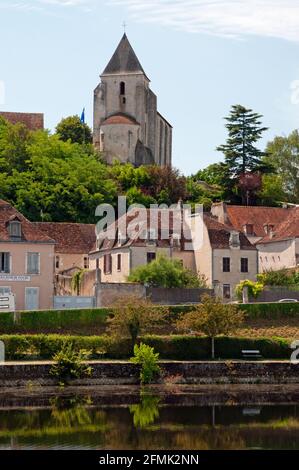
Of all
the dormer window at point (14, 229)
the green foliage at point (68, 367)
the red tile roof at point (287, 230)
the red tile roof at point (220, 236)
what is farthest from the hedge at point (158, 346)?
the red tile roof at point (287, 230)

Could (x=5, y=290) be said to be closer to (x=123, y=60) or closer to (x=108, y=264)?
(x=108, y=264)

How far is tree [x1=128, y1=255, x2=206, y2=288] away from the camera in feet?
206

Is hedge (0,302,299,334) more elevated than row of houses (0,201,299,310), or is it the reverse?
row of houses (0,201,299,310)

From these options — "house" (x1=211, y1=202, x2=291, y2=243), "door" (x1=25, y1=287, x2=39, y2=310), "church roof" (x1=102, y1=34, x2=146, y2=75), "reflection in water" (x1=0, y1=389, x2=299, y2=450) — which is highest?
"church roof" (x1=102, y1=34, x2=146, y2=75)

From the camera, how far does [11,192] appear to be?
89.9 meters

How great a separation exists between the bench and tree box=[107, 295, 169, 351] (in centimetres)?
414

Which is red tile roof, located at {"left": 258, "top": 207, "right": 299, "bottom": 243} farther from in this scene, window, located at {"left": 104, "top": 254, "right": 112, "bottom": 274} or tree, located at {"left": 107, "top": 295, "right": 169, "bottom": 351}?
tree, located at {"left": 107, "top": 295, "right": 169, "bottom": 351}

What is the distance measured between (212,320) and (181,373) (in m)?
3.55

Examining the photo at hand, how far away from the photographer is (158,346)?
53031 mm

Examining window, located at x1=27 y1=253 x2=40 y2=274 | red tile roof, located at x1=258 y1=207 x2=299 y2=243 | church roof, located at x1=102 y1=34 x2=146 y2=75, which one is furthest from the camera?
church roof, located at x1=102 y1=34 x2=146 y2=75

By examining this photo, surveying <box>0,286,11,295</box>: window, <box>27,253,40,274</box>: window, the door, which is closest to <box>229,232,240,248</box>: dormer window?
<box>27,253,40,274</box>: window

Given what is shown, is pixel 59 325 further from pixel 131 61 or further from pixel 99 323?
pixel 131 61

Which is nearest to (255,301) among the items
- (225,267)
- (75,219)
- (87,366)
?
(225,267)

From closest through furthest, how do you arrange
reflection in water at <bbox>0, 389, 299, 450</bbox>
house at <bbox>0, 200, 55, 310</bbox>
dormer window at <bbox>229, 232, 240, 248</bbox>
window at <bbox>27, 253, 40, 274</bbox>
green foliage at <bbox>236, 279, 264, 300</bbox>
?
1. reflection in water at <bbox>0, 389, 299, 450</bbox>
2. house at <bbox>0, 200, 55, 310</bbox>
3. window at <bbox>27, 253, 40, 274</bbox>
4. green foliage at <bbox>236, 279, 264, 300</bbox>
5. dormer window at <bbox>229, 232, 240, 248</bbox>
